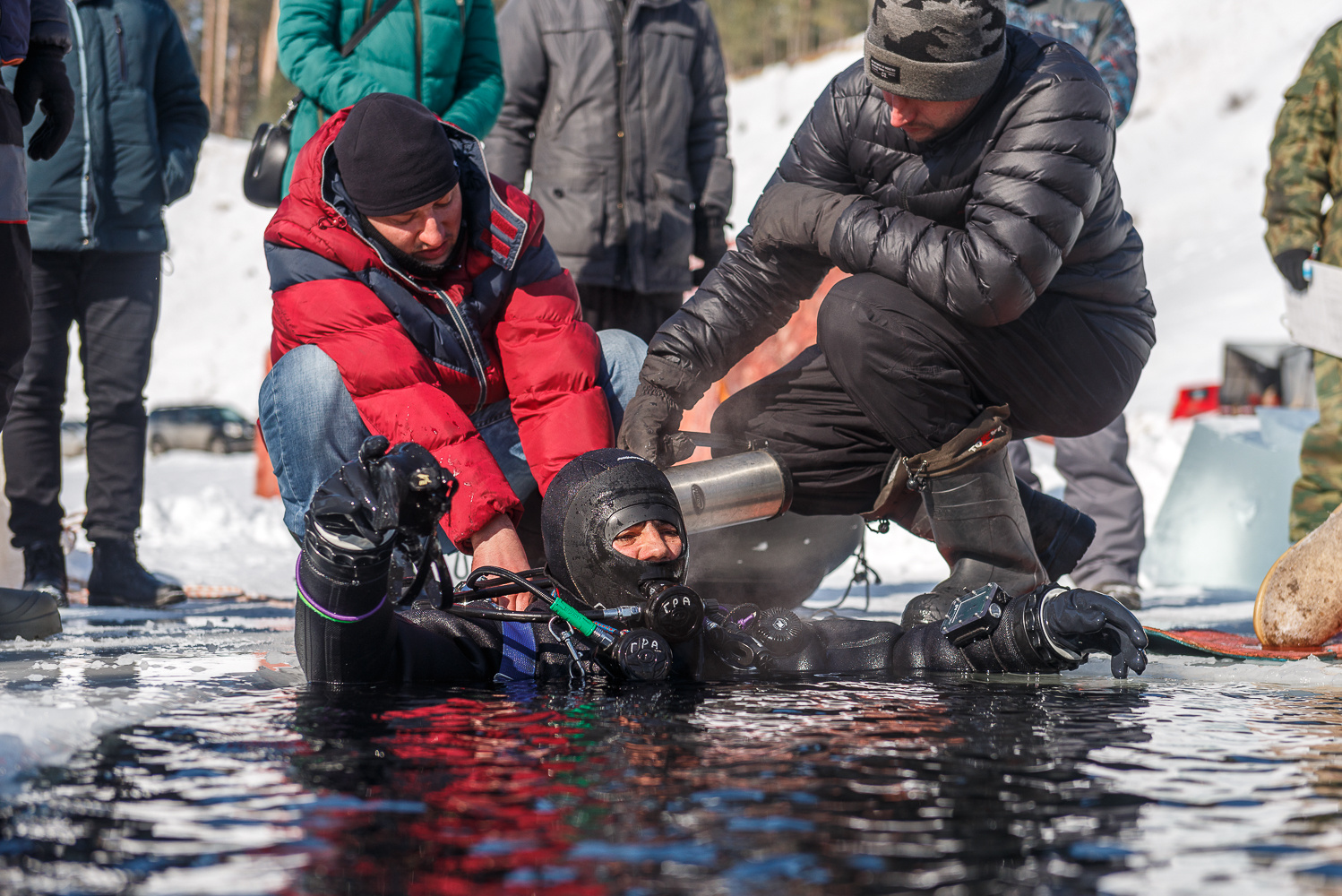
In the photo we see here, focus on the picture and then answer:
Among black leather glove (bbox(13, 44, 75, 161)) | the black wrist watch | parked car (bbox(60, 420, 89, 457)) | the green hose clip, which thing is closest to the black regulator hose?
the green hose clip

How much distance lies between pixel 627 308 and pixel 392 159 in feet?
5.78

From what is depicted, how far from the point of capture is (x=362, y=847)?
133 centimetres

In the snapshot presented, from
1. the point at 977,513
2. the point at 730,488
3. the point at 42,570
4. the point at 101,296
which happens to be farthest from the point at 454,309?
the point at 42,570

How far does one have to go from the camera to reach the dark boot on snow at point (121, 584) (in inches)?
166

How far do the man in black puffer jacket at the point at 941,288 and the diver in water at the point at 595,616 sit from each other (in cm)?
34

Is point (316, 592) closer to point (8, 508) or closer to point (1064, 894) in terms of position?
point (1064, 894)

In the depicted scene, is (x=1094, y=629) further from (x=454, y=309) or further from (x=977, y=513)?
(x=454, y=309)

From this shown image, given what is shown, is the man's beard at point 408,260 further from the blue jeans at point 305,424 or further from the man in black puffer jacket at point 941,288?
the man in black puffer jacket at point 941,288

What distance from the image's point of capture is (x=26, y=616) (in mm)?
3168

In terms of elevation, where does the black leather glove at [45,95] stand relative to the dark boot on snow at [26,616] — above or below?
above

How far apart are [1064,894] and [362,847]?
688mm

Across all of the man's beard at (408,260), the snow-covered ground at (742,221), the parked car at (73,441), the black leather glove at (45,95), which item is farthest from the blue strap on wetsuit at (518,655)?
the parked car at (73,441)

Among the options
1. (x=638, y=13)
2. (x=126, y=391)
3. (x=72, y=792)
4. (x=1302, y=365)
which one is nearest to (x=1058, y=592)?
(x=72, y=792)

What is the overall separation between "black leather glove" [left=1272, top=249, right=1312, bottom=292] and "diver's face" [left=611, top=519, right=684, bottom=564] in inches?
116
